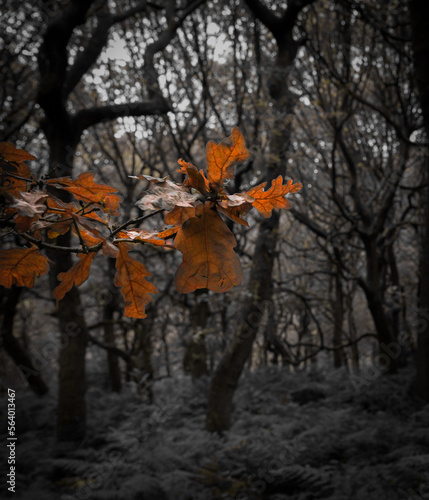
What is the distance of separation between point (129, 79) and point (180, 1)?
1.70 m

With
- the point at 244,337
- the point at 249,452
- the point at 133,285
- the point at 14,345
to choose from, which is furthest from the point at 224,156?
the point at 14,345

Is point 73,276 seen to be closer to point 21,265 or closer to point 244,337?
point 21,265

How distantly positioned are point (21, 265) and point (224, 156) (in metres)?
0.54

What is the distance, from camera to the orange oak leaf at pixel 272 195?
632 millimetres

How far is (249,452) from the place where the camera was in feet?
12.9

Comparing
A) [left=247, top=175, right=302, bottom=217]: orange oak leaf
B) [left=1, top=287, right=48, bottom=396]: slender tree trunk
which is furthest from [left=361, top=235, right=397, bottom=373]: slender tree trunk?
[left=1, top=287, right=48, bottom=396]: slender tree trunk

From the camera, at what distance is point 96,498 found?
10.3 feet

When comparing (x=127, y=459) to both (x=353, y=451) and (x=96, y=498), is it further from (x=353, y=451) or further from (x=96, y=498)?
(x=353, y=451)

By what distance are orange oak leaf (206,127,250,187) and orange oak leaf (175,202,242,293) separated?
0.06 metres

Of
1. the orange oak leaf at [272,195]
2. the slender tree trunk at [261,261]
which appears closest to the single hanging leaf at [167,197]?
the orange oak leaf at [272,195]

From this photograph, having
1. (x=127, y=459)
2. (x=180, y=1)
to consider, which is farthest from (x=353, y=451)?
(x=180, y=1)

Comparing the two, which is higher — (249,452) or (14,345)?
(14,345)

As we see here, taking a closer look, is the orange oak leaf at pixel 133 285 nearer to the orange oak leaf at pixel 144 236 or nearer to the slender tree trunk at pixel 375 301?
the orange oak leaf at pixel 144 236

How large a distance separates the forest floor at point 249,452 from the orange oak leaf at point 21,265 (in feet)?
10.5
